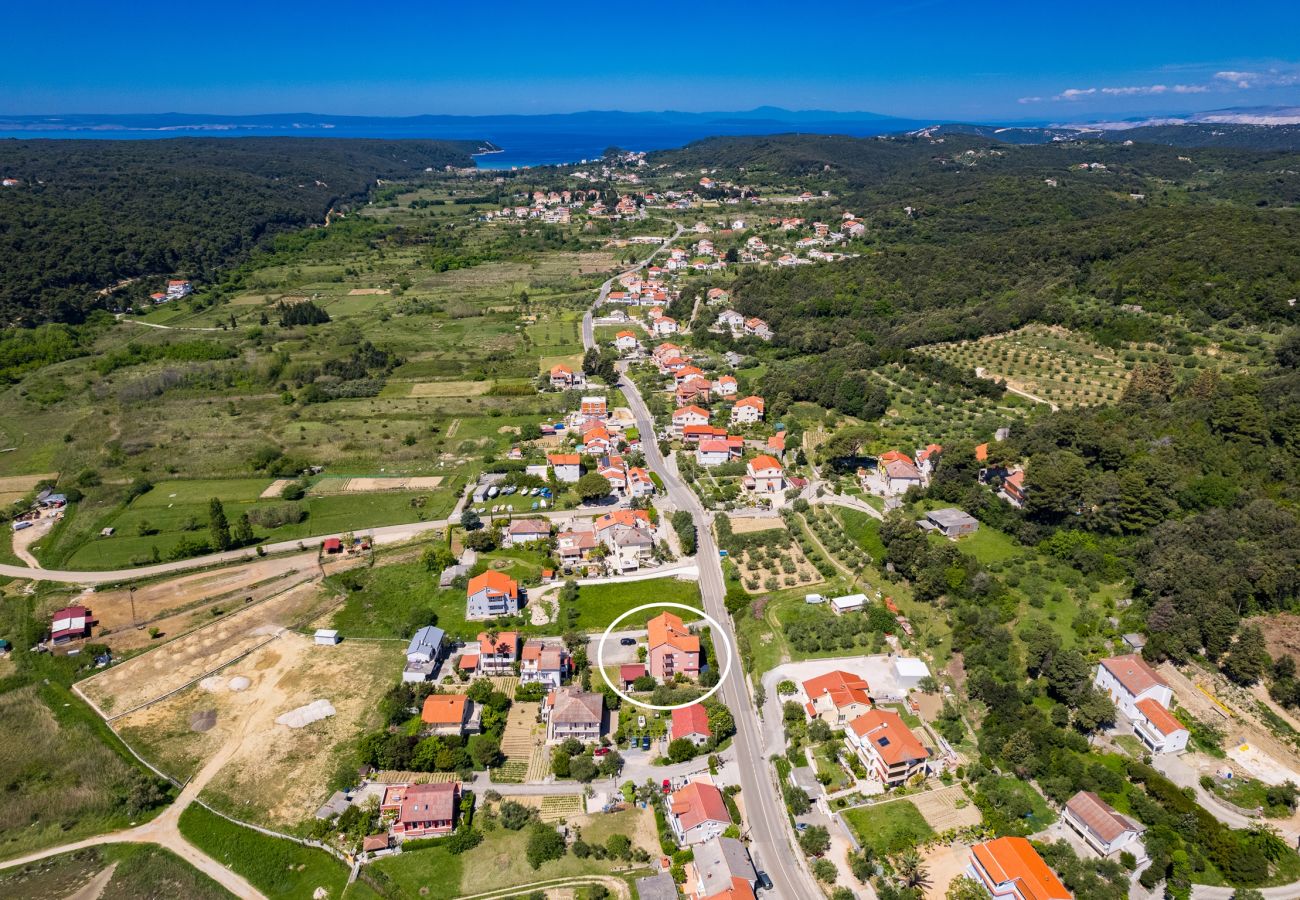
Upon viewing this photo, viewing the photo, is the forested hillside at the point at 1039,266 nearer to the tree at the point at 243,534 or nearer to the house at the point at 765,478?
the house at the point at 765,478

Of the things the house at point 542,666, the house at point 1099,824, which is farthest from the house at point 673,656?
the house at point 1099,824

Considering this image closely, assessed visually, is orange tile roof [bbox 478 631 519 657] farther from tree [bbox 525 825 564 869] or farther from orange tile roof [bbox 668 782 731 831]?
orange tile roof [bbox 668 782 731 831]

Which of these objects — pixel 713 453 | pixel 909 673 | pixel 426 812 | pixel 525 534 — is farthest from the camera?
pixel 713 453

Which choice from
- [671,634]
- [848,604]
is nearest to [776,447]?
[848,604]

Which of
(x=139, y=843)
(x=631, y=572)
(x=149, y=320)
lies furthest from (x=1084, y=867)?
(x=149, y=320)

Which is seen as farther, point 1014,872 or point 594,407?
point 594,407

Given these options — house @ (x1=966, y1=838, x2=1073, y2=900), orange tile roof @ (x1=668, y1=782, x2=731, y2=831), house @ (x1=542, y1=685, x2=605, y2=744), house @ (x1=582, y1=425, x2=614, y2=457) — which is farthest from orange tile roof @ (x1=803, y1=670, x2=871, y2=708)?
house @ (x1=582, y1=425, x2=614, y2=457)

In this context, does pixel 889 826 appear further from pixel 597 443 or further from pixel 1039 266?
pixel 1039 266
